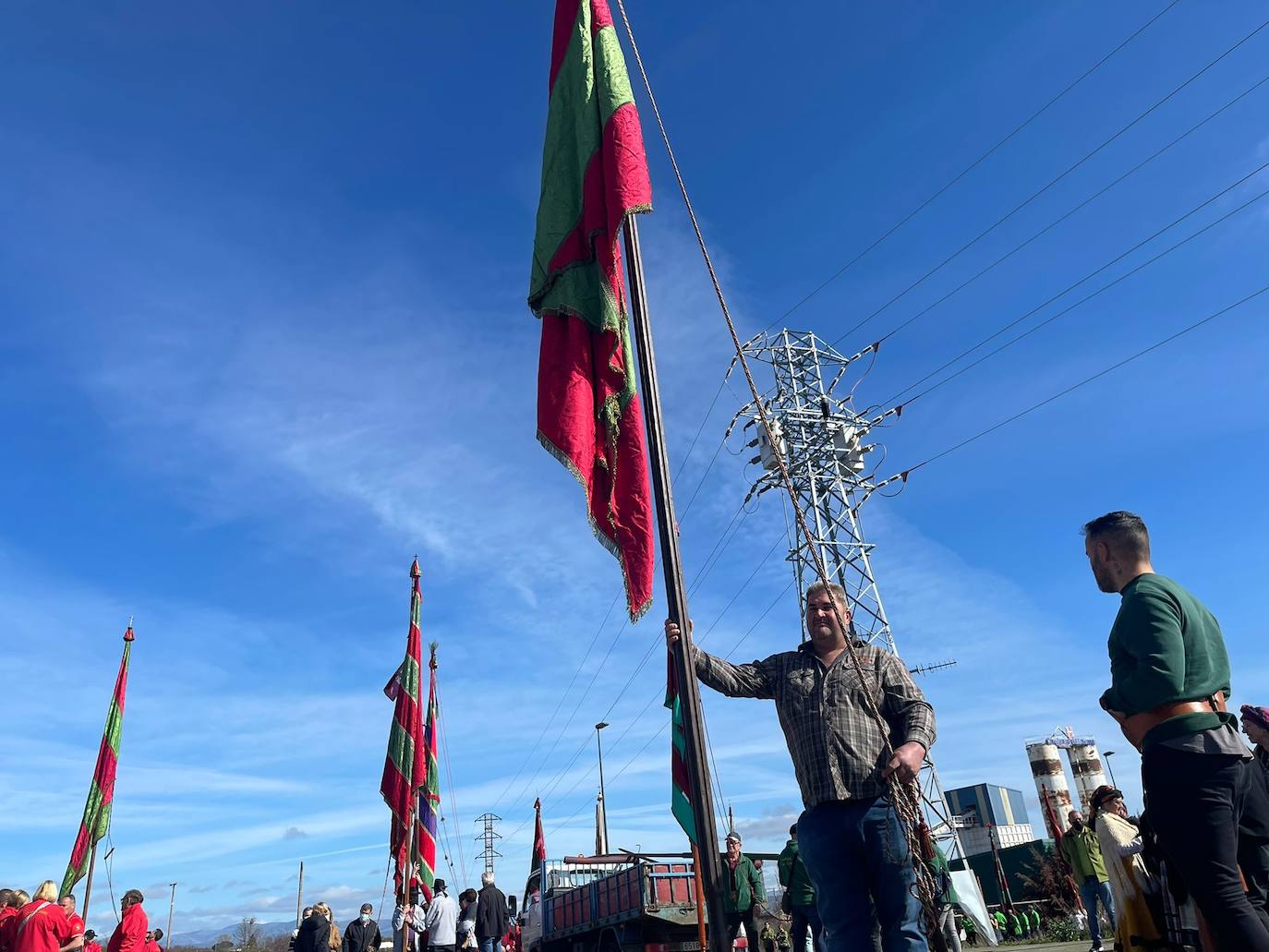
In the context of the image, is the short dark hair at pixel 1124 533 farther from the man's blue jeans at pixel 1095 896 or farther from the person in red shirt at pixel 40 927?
the person in red shirt at pixel 40 927

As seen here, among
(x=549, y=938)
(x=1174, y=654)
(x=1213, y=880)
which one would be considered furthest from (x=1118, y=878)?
(x=549, y=938)

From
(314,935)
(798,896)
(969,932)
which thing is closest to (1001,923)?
(969,932)

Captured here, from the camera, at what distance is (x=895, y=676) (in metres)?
3.52

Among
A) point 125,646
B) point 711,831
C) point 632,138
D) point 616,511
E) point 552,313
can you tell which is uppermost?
point 125,646

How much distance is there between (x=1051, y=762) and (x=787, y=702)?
134 feet

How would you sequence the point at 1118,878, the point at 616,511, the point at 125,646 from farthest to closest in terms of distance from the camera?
the point at 125,646, the point at 616,511, the point at 1118,878

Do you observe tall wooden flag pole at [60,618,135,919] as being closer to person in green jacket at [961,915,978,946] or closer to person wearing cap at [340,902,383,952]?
person wearing cap at [340,902,383,952]

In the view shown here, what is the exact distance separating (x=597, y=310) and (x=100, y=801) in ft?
55.1

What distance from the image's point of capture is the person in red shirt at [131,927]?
1024 centimetres

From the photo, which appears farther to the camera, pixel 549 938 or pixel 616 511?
pixel 549 938

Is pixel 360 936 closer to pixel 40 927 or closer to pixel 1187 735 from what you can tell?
pixel 40 927

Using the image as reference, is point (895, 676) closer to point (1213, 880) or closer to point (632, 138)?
point (1213, 880)

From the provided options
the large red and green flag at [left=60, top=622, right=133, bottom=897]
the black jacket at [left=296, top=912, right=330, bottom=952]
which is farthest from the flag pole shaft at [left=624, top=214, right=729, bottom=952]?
the large red and green flag at [left=60, top=622, right=133, bottom=897]

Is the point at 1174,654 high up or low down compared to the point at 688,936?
up
